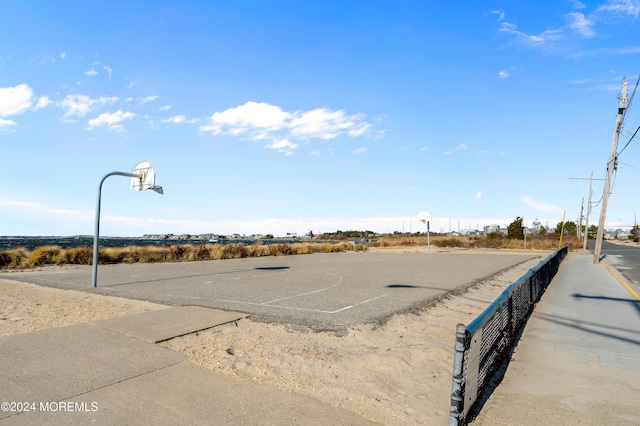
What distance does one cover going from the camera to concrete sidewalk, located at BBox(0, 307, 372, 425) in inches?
159

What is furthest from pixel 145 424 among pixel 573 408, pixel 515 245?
pixel 515 245

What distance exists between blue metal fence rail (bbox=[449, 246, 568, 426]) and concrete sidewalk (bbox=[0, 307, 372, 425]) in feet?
3.24

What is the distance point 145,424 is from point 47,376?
1994mm

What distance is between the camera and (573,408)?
4.43 m

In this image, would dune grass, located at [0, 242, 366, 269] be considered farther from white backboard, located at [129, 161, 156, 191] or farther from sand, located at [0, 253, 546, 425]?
sand, located at [0, 253, 546, 425]

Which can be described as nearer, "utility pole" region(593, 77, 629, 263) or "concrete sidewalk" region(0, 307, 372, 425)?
"concrete sidewalk" region(0, 307, 372, 425)

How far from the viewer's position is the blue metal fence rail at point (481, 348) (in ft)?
12.4

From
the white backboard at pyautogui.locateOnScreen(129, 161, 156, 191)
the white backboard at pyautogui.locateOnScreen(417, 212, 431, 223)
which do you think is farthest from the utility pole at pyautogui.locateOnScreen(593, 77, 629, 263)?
the white backboard at pyautogui.locateOnScreen(129, 161, 156, 191)

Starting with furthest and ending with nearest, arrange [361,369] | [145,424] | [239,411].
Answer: [361,369], [239,411], [145,424]

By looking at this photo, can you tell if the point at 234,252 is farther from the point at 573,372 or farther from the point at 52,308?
the point at 573,372

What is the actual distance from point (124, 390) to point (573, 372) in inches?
227

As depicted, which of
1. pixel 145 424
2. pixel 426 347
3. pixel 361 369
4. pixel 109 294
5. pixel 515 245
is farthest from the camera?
pixel 515 245

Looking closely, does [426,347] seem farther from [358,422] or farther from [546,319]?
[546,319]

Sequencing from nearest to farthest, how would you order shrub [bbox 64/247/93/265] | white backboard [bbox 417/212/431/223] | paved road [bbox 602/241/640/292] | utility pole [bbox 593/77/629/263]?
paved road [bbox 602/241/640/292]
shrub [bbox 64/247/93/265]
utility pole [bbox 593/77/629/263]
white backboard [bbox 417/212/431/223]
